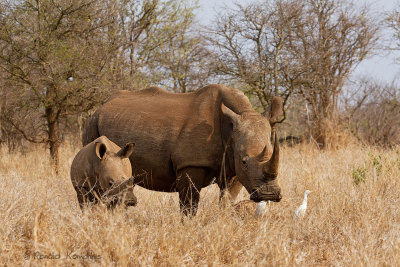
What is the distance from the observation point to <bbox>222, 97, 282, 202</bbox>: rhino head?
14.4ft

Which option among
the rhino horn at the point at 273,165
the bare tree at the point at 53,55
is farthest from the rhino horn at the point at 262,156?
the bare tree at the point at 53,55

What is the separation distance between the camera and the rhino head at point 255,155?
4398 mm

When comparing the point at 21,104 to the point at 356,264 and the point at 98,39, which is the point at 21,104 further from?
the point at 356,264

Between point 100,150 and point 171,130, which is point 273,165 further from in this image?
point 100,150

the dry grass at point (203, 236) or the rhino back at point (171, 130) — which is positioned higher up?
the rhino back at point (171, 130)

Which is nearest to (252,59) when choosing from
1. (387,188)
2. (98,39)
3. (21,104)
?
(98,39)

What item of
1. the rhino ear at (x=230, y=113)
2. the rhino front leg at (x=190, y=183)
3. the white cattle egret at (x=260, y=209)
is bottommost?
the white cattle egret at (x=260, y=209)

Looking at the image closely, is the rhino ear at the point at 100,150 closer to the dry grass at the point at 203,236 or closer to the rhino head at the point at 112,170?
the rhino head at the point at 112,170

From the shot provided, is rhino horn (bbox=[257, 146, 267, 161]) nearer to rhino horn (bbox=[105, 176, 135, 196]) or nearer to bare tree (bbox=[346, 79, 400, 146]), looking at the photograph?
rhino horn (bbox=[105, 176, 135, 196])

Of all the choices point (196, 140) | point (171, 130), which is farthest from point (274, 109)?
point (171, 130)

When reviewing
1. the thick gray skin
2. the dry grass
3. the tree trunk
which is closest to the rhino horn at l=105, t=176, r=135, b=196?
the thick gray skin

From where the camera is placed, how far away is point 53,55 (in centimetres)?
909

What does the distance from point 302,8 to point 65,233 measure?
11.8 metres

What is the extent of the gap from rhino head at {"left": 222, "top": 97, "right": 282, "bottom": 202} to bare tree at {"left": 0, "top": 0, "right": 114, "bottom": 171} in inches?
207
